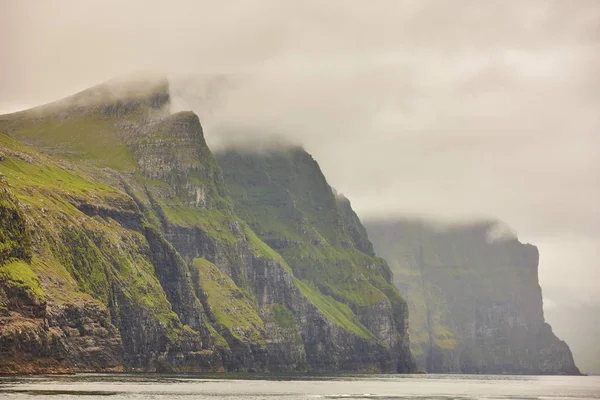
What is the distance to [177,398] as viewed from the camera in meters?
198

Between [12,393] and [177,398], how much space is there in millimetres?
37077

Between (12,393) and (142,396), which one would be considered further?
(142,396)

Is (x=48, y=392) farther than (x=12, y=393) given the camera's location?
Yes

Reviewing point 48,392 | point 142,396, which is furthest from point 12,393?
point 142,396

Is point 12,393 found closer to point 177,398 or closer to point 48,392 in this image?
point 48,392

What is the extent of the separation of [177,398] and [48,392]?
27.7 metres

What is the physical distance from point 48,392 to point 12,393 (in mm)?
12442

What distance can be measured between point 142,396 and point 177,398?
25.6 feet

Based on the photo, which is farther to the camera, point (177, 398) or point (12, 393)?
point (177, 398)

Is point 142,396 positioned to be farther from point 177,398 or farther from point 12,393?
point 12,393

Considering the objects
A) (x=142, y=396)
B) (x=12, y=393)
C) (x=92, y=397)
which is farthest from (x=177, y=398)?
(x=12, y=393)

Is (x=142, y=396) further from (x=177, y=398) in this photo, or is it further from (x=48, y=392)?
(x=48, y=392)

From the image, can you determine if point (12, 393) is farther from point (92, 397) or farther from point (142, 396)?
point (142, 396)

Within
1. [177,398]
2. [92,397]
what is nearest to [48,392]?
[92,397]
